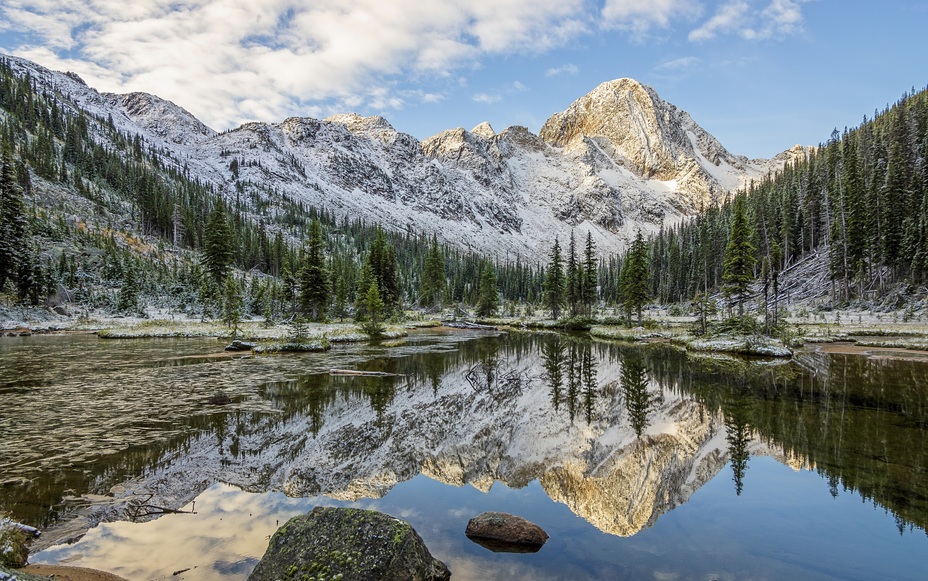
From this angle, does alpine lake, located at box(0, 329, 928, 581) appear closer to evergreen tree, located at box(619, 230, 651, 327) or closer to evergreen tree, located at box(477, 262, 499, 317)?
evergreen tree, located at box(619, 230, 651, 327)

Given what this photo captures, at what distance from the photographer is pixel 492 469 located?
473 inches

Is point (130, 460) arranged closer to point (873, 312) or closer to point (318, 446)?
point (318, 446)

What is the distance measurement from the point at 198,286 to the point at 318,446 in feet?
266

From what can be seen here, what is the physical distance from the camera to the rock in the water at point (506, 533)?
311 inches

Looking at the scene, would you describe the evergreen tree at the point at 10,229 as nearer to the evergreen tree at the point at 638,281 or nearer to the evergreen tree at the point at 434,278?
the evergreen tree at the point at 434,278

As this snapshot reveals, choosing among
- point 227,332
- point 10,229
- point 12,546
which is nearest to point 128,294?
point 10,229

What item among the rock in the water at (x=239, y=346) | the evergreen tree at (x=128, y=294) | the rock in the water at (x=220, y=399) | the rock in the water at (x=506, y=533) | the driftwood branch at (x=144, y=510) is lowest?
the rock in the water at (x=506, y=533)

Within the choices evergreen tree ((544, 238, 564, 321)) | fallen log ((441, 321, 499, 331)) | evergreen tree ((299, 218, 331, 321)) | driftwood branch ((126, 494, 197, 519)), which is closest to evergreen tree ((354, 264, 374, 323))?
evergreen tree ((299, 218, 331, 321))

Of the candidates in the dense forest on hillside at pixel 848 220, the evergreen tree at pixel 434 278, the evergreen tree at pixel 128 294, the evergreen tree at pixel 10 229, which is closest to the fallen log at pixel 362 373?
the dense forest on hillside at pixel 848 220

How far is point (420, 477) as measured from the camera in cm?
1124

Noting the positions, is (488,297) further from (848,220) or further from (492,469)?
(492,469)

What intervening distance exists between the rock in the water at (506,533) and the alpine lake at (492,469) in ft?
1.02

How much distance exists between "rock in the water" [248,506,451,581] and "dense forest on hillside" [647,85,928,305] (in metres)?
43.8

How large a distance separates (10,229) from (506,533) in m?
69.0
